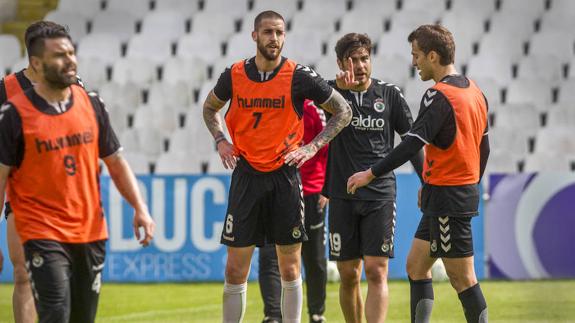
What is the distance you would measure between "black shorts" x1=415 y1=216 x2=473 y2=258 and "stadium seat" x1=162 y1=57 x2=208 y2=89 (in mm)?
9459

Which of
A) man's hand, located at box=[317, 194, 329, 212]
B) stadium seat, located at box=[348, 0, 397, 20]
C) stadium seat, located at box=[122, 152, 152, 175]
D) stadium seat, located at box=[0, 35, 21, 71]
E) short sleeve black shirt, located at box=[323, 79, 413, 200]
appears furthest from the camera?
stadium seat, located at box=[348, 0, 397, 20]

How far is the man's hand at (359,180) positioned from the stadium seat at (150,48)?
997cm

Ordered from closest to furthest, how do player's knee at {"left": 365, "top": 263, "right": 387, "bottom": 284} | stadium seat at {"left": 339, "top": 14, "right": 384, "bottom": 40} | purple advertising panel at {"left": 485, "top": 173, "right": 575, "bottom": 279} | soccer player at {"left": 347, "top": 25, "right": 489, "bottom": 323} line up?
soccer player at {"left": 347, "top": 25, "right": 489, "bottom": 323}, player's knee at {"left": 365, "top": 263, "right": 387, "bottom": 284}, purple advertising panel at {"left": 485, "top": 173, "right": 575, "bottom": 279}, stadium seat at {"left": 339, "top": 14, "right": 384, "bottom": 40}

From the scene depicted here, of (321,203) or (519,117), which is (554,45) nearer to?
(519,117)

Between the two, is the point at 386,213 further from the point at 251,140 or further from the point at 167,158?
the point at 167,158

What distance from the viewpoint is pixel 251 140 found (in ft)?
23.7

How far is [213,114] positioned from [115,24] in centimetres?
1011

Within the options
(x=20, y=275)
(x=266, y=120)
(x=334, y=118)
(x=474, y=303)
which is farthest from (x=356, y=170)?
(x=20, y=275)

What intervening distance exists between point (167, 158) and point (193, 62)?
6.93 feet

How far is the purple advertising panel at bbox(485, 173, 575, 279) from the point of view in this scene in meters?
12.7

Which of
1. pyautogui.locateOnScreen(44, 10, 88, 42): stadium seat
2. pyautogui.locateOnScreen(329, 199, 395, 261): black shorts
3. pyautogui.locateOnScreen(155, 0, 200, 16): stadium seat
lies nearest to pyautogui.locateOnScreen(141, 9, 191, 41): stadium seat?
pyautogui.locateOnScreen(155, 0, 200, 16): stadium seat

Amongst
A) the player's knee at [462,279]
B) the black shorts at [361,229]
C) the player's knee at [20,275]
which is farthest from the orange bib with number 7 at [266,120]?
the player's knee at [20,275]

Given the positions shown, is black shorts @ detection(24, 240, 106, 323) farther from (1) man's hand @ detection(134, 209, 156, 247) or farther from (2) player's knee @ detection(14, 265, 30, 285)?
(2) player's knee @ detection(14, 265, 30, 285)

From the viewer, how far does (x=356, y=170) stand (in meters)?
7.67
